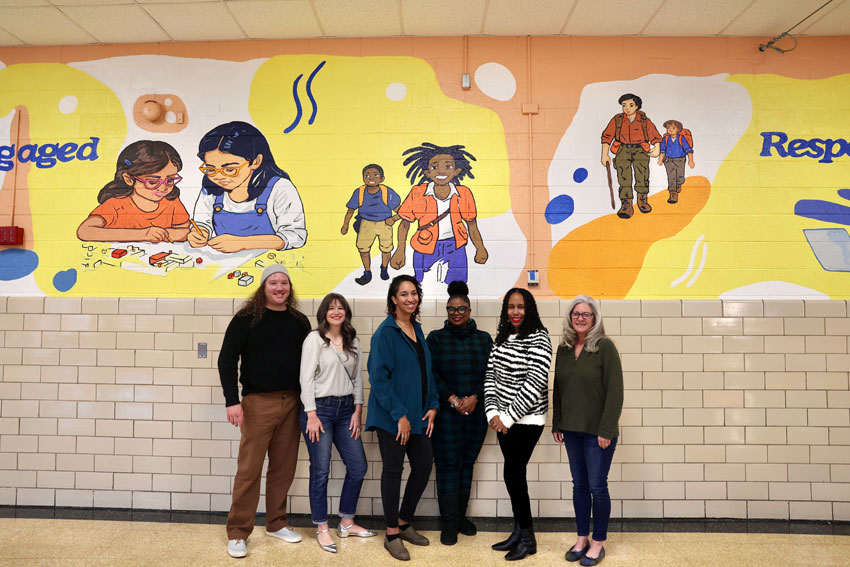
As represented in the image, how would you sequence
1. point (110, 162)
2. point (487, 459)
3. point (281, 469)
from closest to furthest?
1. point (281, 469)
2. point (487, 459)
3. point (110, 162)

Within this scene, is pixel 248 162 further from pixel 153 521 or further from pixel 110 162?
pixel 153 521

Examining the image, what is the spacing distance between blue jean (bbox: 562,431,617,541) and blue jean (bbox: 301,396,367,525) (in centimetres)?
126

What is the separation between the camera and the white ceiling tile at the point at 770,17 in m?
3.53

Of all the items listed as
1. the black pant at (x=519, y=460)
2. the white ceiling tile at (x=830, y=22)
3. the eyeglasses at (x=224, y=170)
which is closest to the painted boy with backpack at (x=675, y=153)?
the white ceiling tile at (x=830, y=22)

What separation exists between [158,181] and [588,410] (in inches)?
128

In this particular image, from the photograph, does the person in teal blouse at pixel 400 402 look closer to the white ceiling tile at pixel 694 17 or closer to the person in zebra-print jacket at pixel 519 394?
the person in zebra-print jacket at pixel 519 394

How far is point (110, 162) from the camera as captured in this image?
4008mm

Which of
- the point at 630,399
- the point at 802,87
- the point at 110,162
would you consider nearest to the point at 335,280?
the point at 110,162

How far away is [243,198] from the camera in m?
3.93

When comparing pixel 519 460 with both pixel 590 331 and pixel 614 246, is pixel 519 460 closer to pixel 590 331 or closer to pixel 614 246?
pixel 590 331

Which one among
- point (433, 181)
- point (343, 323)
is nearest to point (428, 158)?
point (433, 181)

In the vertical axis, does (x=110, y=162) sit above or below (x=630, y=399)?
above

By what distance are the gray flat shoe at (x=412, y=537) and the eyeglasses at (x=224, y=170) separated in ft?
8.61

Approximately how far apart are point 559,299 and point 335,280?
1.54 meters
